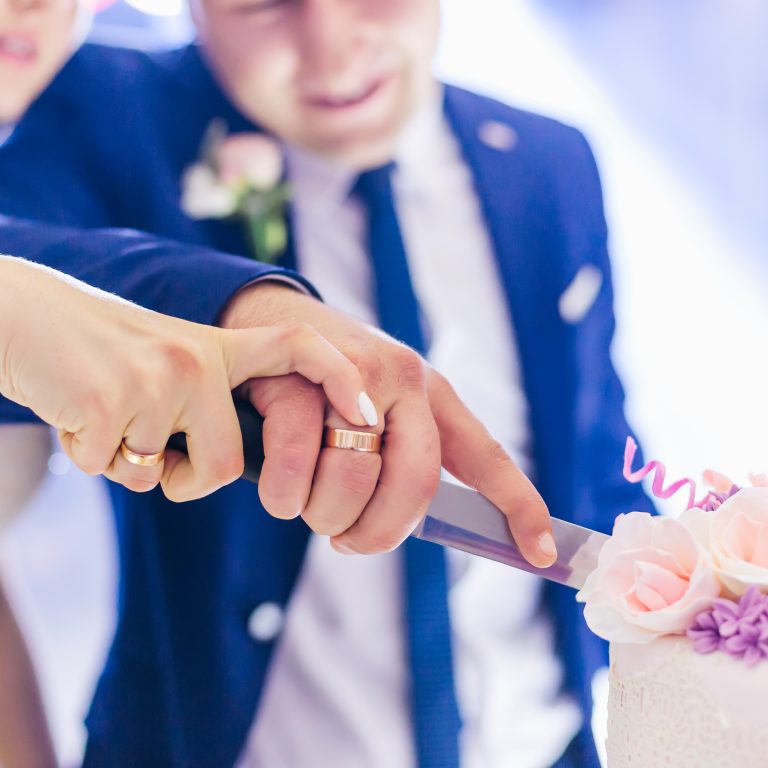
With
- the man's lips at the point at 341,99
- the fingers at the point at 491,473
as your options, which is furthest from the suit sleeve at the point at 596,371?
the fingers at the point at 491,473

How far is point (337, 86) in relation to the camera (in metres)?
1.33

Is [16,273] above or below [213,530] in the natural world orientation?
above

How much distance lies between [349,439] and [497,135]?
87 centimetres

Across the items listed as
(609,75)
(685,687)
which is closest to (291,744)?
(685,687)

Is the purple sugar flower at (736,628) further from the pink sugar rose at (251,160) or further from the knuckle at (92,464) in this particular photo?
the pink sugar rose at (251,160)

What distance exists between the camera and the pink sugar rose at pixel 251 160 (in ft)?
4.34

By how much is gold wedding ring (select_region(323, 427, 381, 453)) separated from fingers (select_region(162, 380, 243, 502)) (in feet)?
0.20

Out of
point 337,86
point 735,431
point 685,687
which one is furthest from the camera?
point 735,431

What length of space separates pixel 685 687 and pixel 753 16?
1.29 meters

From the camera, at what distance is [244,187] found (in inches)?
52.1

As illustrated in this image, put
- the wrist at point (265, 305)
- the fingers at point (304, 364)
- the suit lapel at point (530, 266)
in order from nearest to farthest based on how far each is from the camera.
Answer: the fingers at point (304, 364), the wrist at point (265, 305), the suit lapel at point (530, 266)

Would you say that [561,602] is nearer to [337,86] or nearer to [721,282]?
[721,282]

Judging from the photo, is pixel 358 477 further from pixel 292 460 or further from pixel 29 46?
pixel 29 46

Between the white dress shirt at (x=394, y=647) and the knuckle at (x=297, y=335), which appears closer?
the knuckle at (x=297, y=335)
